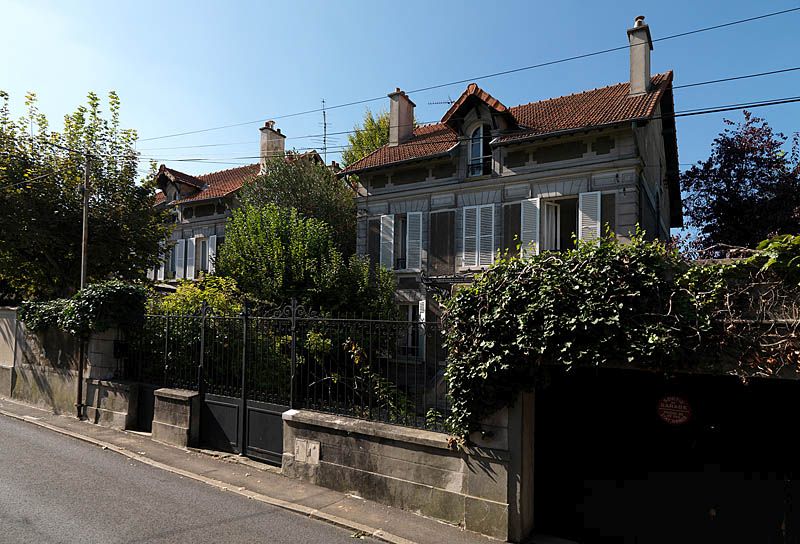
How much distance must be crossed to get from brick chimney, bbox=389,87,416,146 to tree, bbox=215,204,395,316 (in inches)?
261

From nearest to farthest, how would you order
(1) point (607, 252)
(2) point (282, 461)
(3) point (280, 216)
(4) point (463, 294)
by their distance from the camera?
1. (1) point (607, 252)
2. (4) point (463, 294)
3. (2) point (282, 461)
4. (3) point (280, 216)

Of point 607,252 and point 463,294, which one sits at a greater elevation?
point 607,252

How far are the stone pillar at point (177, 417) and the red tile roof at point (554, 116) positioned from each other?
1107 cm

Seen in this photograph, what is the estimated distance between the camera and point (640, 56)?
1587cm

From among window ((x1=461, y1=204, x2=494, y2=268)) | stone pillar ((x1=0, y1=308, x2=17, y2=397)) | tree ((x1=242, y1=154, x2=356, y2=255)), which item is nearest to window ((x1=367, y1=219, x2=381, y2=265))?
tree ((x1=242, y1=154, x2=356, y2=255))

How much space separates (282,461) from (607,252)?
540 centimetres

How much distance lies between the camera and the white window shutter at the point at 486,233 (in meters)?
16.8

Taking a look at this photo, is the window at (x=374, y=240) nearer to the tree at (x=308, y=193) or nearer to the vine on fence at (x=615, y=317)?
the tree at (x=308, y=193)

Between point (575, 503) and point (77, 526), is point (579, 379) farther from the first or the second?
point (77, 526)

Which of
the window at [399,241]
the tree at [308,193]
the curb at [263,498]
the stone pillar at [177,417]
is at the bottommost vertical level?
the curb at [263,498]

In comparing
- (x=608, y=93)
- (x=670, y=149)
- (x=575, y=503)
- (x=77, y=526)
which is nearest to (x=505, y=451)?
(x=575, y=503)

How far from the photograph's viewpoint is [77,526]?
18.1 ft

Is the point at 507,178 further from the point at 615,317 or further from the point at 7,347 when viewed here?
the point at 7,347

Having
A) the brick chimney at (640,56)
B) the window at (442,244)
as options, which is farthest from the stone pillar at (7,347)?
the brick chimney at (640,56)
